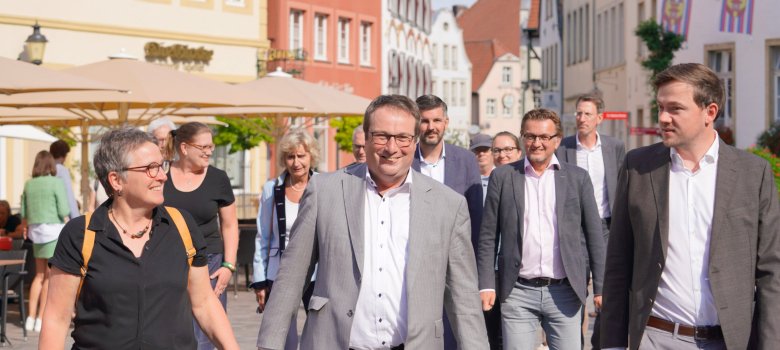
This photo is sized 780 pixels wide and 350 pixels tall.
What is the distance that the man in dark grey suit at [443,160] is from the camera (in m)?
8.93

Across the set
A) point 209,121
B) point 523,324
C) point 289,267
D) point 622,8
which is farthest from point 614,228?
point 622,8

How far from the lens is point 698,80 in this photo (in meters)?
5.96

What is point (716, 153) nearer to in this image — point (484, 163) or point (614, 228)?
point (614, 228)

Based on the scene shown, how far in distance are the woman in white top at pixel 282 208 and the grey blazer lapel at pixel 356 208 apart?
11.4 feet

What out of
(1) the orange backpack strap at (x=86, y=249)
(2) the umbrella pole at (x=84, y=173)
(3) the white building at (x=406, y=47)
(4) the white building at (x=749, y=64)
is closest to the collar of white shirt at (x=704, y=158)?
(1) the orange backpack strap at (x=86, y=249)

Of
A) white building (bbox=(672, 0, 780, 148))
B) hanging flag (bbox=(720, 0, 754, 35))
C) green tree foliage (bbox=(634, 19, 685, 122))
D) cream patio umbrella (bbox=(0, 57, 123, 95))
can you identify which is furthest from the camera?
green tree foliage (bbox=(634, 19, 685, 122))

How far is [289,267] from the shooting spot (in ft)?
19.7

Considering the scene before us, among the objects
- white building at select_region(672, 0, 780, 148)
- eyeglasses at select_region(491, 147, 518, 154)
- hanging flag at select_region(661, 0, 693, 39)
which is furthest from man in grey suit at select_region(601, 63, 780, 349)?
hanging flag at select_region(661, 0, 693, 39)

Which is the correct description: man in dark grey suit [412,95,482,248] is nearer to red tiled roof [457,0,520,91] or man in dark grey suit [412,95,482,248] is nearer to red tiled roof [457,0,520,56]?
red tiled roof [457,0,520,91]

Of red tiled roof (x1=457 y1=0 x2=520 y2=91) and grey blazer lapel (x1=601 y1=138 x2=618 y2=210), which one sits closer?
grey blazer lapel (x1=601 y1=138 x2=618 y2=210)

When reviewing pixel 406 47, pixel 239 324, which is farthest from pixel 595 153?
pixel 406 47

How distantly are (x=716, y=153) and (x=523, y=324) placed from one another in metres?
2.77

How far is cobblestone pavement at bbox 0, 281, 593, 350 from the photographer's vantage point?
1372cm

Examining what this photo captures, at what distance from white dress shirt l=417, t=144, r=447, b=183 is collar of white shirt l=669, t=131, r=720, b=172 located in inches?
120
